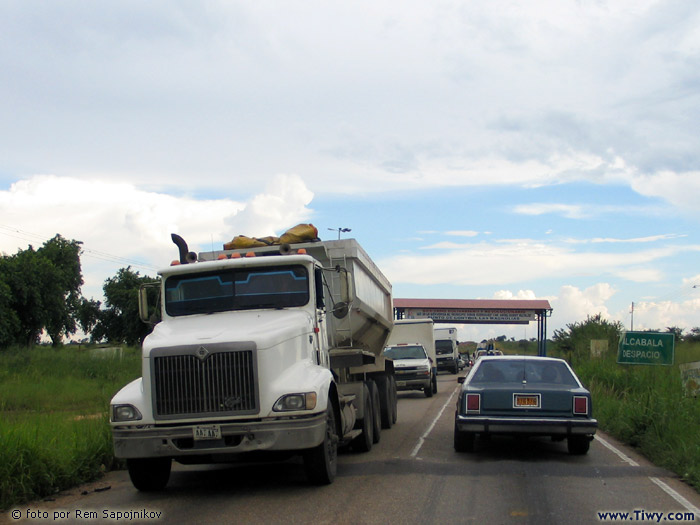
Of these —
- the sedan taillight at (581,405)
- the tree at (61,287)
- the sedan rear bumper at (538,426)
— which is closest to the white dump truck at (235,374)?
the sedan rear bumper at (538,426)

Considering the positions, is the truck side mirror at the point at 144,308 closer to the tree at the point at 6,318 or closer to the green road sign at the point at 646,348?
the green road sign at the point at 646,348

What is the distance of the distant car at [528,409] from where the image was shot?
10.4 m

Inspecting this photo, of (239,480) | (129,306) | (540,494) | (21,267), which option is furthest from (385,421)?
(129,306)

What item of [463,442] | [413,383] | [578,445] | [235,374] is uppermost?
[235,374]

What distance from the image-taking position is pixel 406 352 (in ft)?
86.9

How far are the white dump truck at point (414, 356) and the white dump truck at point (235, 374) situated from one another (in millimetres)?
12473

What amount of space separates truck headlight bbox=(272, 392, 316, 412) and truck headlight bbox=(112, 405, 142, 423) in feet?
5.15

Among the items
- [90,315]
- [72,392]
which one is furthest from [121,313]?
[72,392]

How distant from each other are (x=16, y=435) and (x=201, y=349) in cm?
269

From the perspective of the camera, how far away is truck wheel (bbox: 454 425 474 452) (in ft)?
36.0

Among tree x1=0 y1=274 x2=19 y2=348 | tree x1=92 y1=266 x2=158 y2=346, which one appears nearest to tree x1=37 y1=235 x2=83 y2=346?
tree x1=0 y1=274 x2=19 y2=348

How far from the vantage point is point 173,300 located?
10.2m

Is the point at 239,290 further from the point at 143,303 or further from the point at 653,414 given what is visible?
the point at 653,414

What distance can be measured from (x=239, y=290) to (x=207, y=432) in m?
2.38
